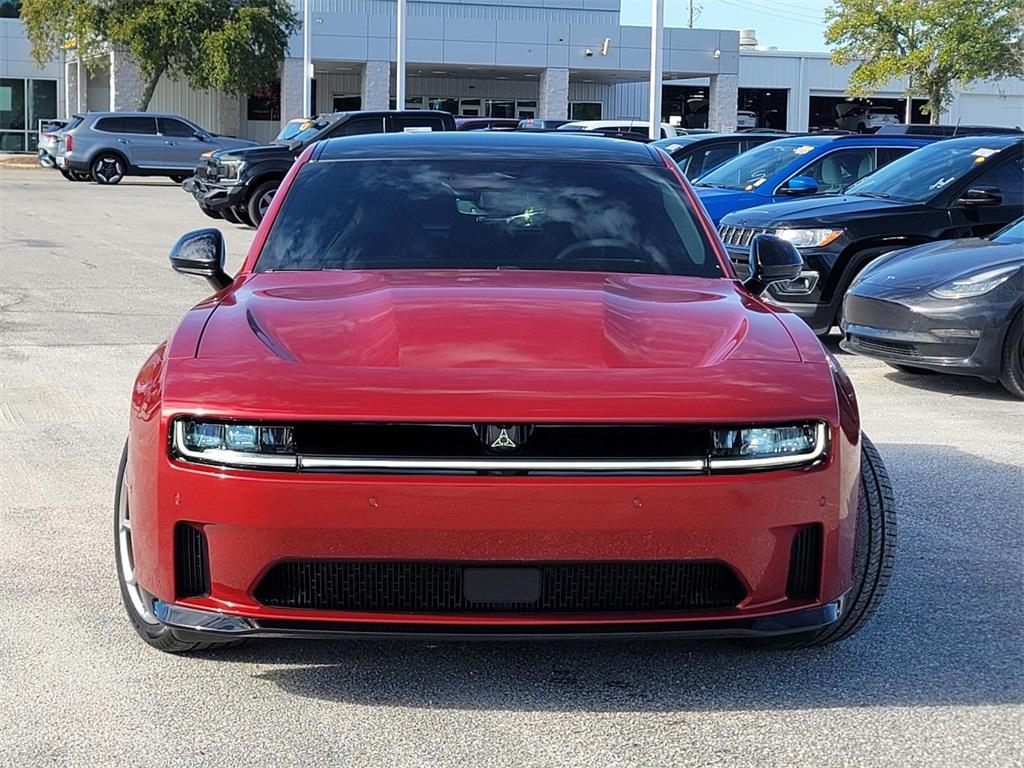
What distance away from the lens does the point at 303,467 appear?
3.54m

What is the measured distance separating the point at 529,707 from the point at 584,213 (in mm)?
2013

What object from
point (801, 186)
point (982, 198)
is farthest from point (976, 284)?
point (801, 186)

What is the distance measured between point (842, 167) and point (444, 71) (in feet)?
146

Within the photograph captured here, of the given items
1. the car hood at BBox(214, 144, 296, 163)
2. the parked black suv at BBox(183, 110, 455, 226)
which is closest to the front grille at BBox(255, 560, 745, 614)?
the parked black suv at BBox(183, 110, 455, 226)

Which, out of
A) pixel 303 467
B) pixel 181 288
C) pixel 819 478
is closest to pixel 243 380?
pixel 303 467

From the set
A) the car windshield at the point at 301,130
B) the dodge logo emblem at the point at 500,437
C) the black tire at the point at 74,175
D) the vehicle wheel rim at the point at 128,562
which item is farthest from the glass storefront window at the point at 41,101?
the dodge logo emblem at the point at 500,437

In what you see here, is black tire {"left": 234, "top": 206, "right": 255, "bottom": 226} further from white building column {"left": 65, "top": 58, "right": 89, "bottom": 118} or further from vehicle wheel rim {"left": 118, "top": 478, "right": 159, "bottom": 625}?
white building column {"left": 65, "top": 58, "right": 89, "bottom": 118}

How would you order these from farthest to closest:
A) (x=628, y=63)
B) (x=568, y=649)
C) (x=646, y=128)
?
(x=628, y=63) < (x=646, y=128) < (x=568, y=649)

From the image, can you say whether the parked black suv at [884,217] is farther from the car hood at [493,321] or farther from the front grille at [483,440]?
the front grille at [483,440]

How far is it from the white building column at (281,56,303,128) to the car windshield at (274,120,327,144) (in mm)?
27503

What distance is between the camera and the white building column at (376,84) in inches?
2067

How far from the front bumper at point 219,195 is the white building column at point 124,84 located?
2877 cm

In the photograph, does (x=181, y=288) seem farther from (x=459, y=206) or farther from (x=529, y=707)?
(x=529, y=707)

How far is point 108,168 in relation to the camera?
34094mm
